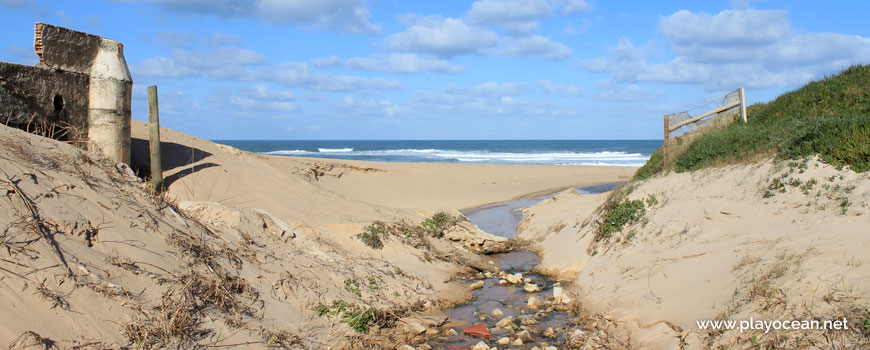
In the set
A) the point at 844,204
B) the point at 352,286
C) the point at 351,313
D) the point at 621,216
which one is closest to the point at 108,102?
the point at 352,286

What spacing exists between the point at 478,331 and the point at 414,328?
0.77 m

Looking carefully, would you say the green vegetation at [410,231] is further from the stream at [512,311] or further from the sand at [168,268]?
the stream at [512,311]

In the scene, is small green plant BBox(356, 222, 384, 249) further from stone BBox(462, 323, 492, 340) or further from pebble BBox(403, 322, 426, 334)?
stone BBox(462, 323, 492, 340)

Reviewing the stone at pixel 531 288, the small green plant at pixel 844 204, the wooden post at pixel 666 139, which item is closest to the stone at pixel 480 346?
the stone at pixel 531 288

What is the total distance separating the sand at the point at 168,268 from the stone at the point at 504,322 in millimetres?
1126

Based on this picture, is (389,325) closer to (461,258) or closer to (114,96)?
(461,258)

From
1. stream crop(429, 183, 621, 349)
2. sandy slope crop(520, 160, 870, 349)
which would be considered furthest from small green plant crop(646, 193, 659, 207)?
stream crop(429, 183, 621, 349)

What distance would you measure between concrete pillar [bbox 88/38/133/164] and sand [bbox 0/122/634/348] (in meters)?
4.29

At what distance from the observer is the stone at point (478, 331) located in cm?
661

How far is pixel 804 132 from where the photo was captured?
29.5 ft

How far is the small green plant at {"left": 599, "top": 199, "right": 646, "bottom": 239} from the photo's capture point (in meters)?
10.2

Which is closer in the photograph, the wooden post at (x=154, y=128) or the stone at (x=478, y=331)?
the stone at (x=478, y=331)

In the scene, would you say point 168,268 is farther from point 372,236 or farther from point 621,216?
point 621,216

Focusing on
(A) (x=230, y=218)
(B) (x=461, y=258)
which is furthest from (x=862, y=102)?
(A) (x=230, y=218)
